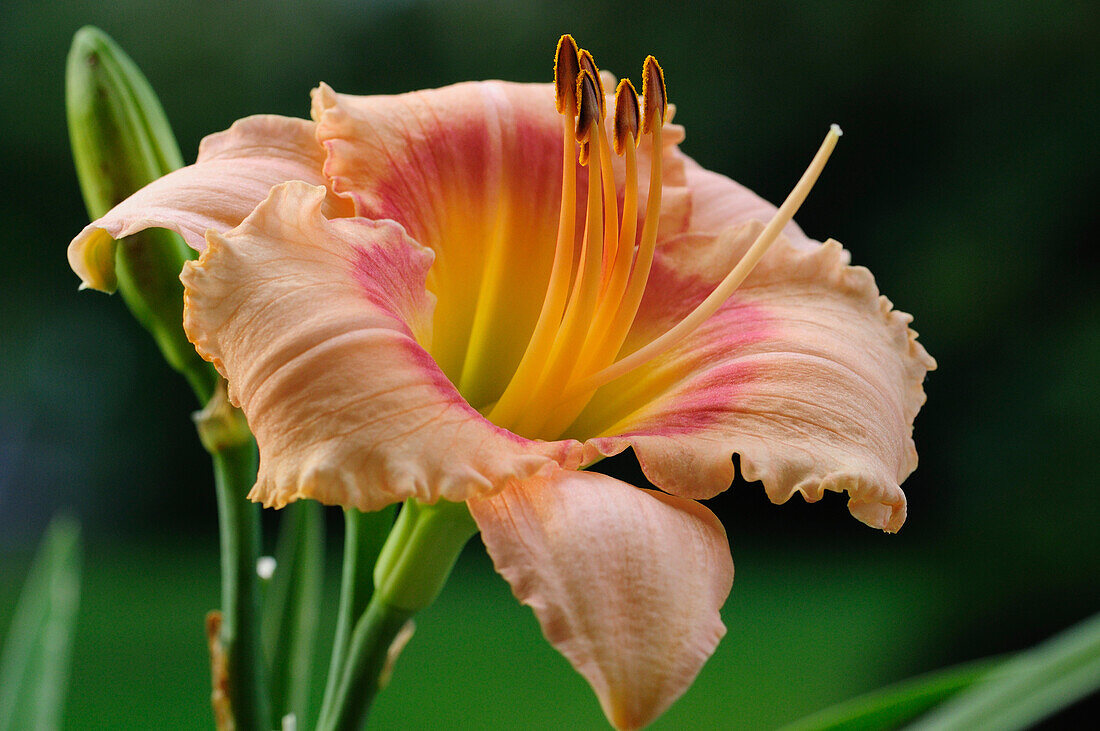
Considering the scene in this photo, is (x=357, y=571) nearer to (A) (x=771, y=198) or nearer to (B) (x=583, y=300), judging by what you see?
(B) (x=583, y=300)

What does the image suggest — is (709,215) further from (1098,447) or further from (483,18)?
(483,18)

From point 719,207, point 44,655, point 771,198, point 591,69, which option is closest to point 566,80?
point 591,69

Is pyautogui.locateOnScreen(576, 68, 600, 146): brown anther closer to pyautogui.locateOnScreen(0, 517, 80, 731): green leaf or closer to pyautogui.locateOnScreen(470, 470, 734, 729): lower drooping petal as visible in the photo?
pyautogui.locateOnScreen(470, 470, 734, 729): lower drooping petal

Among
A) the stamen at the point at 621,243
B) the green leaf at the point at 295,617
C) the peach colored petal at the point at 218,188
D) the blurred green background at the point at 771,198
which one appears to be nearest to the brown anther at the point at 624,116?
the stamen at the point at 621,243

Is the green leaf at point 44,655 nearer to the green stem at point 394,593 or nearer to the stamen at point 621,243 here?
the green stem at point 394,593

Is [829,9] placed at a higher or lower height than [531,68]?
higher

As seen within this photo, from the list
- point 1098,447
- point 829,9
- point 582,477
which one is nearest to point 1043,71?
point 829,9
